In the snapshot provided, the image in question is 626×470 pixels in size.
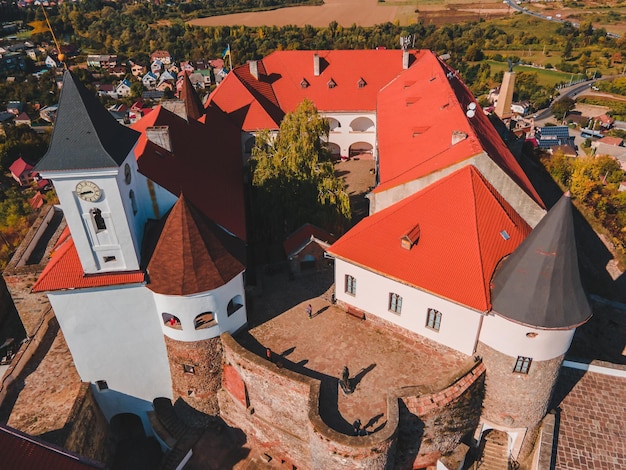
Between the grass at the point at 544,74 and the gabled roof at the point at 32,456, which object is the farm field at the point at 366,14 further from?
the gabled roof at the point at 32,456

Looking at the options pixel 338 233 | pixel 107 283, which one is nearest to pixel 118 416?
pixel 107 283

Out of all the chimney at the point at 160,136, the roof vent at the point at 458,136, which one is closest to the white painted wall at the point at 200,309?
the chimney at the point at 160,136

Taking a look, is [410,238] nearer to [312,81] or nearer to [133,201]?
[133,201]

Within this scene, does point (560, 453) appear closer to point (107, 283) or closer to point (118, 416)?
point (107, 283)

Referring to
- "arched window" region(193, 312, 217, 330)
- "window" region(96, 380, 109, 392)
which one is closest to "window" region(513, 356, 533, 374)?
"arched window" region(193, 312, 217, 330)

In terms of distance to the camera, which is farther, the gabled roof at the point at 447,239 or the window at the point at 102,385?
the window at the point at 102,385

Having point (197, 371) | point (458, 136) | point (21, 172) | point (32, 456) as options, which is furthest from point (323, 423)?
point (21, 172)
